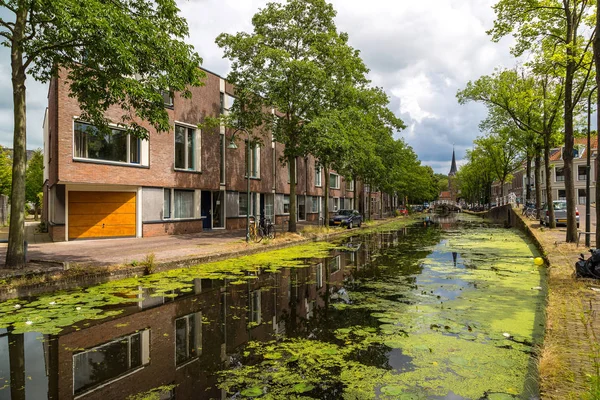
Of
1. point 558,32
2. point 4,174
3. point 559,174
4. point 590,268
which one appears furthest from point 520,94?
point 559,174

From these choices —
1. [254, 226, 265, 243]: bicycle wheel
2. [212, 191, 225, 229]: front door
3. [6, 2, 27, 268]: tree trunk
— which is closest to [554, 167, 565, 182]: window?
[212, 191, 225, 229]: front door

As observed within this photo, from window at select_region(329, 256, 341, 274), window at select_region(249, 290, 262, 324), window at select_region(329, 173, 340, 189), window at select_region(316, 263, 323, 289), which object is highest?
window at select_region(329, 173, 340, 189)

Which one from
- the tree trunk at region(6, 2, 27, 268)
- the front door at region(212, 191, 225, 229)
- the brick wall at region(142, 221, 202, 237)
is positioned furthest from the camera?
the front door at region(212, 191, 225, 229)

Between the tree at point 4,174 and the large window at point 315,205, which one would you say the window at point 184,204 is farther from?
the tree at point 4,174

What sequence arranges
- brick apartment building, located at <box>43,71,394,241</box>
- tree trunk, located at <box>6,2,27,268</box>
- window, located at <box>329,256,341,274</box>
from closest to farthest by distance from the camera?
tree trunk, located at <box>6,2,27,268</box>
window, located at <box>329,256,341,274</box>
brick apartment building, located at <box>43,71,394,241</box>

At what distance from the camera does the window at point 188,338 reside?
498cm

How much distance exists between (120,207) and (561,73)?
2288 centimetres

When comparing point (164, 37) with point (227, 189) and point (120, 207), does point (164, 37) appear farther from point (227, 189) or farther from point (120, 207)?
point (227, 189)

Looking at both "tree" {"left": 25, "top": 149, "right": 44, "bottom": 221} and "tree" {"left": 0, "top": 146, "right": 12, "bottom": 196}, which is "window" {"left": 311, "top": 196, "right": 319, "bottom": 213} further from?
"tree" {"left": 0, "top": 146, "right": 12, "bottom": 196}

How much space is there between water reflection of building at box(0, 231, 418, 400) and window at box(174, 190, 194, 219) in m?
15.1

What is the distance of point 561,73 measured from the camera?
1759 centimetres

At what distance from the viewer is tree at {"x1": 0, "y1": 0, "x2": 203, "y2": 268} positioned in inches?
346

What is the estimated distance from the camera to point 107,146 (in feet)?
64.0

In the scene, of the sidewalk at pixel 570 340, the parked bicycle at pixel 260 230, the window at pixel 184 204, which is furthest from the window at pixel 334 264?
the window at pixel 184 204
